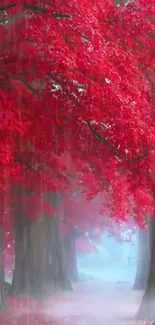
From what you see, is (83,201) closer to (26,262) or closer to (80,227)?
(80,227)

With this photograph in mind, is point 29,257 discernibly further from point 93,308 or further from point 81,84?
point 81,84

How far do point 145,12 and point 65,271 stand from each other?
14.4m

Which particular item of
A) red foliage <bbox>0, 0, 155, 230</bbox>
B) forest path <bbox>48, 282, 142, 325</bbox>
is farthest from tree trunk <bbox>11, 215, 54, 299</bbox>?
red foliage <bbox>0, 0, 155, 230</bbox>

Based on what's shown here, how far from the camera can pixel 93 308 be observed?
72.4ft

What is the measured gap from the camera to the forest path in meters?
18.5

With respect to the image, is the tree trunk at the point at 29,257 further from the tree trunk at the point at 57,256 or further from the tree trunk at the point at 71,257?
the tree trunk at the point at 71,257

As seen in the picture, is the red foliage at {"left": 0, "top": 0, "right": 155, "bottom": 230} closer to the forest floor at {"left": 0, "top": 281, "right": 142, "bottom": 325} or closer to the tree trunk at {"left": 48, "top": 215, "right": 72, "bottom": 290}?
the forest floor at {"left": 0, "top": 281, "right": 142, "bottom": 325}

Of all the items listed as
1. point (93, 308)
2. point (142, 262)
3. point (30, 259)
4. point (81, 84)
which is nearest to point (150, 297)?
point (93, 308)

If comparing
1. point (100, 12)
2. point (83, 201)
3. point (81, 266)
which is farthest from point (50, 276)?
point (81, 266)

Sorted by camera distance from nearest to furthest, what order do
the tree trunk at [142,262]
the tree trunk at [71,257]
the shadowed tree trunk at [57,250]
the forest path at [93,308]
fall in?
the forest path at [93,308]
the shadowed tree trunk at [57,250]
the tree trunk at [142,262]
the tree trunk at [71,257]

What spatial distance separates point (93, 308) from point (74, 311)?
1.44 meters

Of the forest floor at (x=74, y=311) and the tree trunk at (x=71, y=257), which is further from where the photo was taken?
the tree trunk at (x=71, y=257)

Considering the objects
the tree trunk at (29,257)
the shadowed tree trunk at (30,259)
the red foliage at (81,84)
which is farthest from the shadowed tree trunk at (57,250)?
the red foliage at (81,84)

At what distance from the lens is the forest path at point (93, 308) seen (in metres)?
18.5
